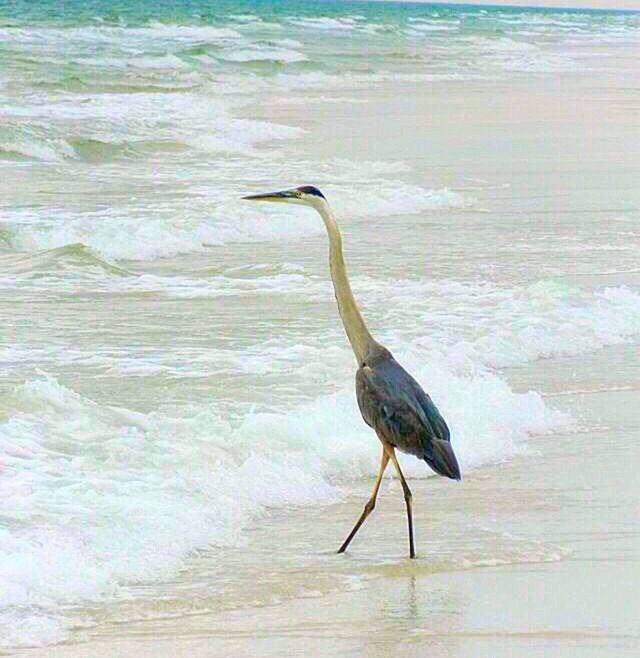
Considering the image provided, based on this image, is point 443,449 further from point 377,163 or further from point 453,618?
point 377,163

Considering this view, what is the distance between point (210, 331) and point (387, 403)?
13.0 feet

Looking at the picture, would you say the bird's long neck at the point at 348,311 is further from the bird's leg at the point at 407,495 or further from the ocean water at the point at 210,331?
the ocean water at the point at 210,331

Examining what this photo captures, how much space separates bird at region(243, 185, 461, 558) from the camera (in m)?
5.62

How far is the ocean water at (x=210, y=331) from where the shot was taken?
18.6 ft

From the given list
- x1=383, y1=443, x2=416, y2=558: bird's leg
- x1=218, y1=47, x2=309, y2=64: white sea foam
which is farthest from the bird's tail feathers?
x1=218, y1=47, x2=309, y2=64: white sea foam

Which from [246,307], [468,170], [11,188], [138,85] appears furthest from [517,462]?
[138,85]

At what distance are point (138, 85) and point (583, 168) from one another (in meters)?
16.3

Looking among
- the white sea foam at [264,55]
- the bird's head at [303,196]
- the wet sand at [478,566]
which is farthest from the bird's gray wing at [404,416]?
the white sea foam at [264,55]

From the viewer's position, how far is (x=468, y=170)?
2011 centimetres

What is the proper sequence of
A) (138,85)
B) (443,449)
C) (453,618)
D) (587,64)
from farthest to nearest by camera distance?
1. (587,64)
2. (138,85)
3. (443,449)
4. (453,618)

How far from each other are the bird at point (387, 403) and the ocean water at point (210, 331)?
1.36ft

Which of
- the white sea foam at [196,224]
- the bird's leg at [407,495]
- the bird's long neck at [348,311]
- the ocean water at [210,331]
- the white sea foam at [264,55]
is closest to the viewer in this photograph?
the bird's leg at [407,495]

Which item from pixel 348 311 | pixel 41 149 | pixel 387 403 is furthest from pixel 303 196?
pixel 41 149

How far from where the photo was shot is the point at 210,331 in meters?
9.59
